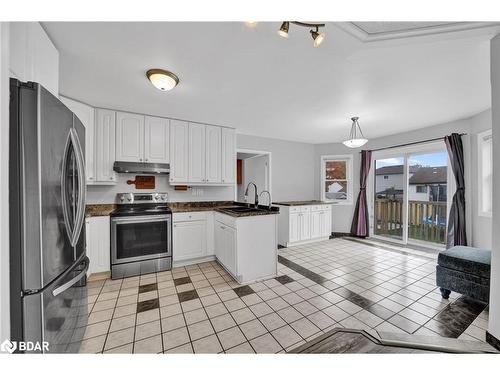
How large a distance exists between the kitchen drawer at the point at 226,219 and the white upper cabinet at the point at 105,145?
1619 mm

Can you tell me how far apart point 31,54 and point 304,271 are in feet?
11.0

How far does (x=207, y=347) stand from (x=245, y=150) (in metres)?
3.39

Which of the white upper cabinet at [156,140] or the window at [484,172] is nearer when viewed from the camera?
the window at [484,172]

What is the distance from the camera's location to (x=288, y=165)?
4.73 metres

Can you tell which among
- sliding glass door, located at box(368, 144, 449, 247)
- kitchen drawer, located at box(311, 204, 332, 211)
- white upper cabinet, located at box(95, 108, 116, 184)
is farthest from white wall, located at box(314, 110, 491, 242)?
white upper cabinet, located at box(95, 108, 116, 184)

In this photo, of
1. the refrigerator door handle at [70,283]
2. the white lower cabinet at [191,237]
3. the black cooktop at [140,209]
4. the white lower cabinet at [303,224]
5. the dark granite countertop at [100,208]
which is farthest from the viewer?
the white lower cabinet at [303,224]

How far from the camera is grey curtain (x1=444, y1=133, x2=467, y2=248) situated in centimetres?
305

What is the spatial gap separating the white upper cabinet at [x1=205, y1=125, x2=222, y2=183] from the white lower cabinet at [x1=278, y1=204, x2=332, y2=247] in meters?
1.66

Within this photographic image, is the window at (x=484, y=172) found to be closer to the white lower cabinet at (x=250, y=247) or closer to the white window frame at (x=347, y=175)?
the white window frame at (x=347, y=175)

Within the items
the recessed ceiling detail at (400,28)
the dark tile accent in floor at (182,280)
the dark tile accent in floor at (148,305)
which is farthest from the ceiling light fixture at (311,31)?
the dark tile accent in floor at (182,280)

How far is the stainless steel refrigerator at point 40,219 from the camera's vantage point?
832mm

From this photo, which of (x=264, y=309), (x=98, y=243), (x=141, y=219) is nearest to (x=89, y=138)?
(x=141, y=219)

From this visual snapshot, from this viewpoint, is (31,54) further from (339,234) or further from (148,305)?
(339,234)

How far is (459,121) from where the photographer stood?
316 centimetres
